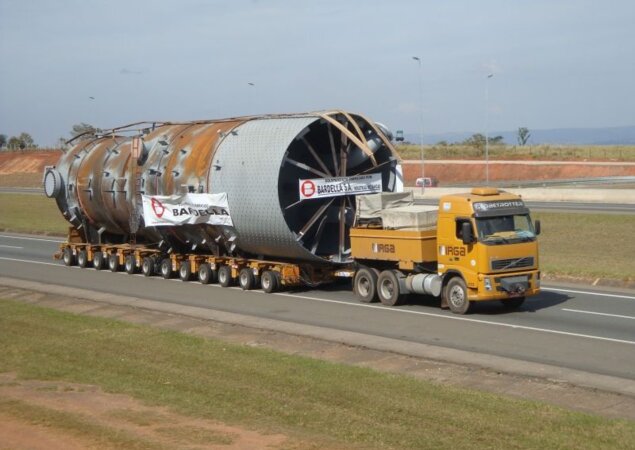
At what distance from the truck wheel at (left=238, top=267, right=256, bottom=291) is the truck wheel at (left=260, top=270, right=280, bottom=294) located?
1.61ft

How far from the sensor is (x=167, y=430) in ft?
37.1

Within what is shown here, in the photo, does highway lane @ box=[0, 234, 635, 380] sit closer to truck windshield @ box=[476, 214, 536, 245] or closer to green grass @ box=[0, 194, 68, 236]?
truck windshield @ box=[476, 214, 536, 245]

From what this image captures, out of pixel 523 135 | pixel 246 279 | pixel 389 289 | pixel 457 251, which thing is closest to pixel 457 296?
pixel 457 251

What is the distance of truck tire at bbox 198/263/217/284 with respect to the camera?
28266 millimetres

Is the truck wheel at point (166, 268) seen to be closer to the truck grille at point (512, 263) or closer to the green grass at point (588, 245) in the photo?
the green grass at point (588, 245)

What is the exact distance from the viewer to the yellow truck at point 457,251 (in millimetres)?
21234

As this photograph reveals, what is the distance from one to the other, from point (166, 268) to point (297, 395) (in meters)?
17.3

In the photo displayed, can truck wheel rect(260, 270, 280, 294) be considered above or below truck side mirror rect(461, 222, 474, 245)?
below

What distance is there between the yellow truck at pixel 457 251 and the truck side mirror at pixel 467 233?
0.06 ft

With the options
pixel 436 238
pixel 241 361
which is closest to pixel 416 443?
pixel 241 361

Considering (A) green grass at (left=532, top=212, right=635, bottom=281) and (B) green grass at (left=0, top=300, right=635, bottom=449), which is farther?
(A) green grass at (left=532, top=212, right=635, bottom=281)

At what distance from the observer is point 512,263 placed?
2148 centimetres

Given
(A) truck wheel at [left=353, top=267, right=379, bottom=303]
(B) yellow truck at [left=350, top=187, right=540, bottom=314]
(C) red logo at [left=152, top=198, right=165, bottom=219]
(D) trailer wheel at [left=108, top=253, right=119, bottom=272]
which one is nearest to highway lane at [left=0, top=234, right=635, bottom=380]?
(A) truck wheel at [left=353, top=267, right=379, bottom=303]

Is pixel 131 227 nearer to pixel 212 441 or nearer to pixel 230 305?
pixel 230 305
